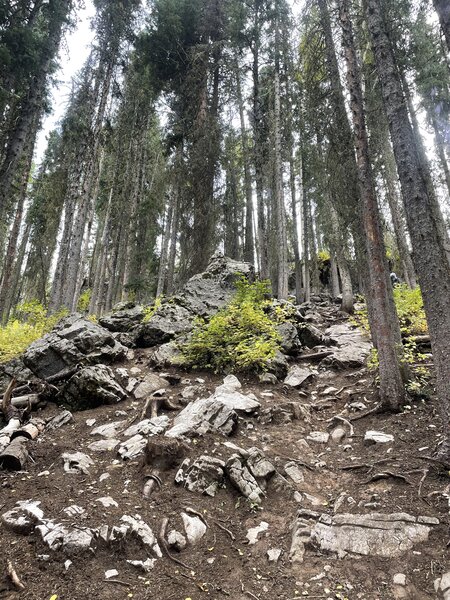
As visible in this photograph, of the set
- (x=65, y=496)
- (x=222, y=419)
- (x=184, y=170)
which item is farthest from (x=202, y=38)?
(x=65, y=496)

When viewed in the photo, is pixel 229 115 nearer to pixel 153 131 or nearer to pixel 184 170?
pixel 184 170

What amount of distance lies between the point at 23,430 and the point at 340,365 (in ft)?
22.2

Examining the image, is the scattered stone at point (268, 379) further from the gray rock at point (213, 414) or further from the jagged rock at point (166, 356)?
the jagged rock at point (166, 356)

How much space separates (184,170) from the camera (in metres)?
15.8

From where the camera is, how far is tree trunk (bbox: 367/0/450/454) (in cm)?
429

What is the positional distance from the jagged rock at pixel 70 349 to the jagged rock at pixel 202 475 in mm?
4258

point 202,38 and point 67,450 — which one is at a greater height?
point 202,38

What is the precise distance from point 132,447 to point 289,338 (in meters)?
5.28

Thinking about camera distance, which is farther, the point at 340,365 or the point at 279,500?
the point at 340,365

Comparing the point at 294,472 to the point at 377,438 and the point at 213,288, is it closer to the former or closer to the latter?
the point at 377,438

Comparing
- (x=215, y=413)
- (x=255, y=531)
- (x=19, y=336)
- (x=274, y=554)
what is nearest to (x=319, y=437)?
(x=215, y=413)

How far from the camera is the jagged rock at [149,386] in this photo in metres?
7.10

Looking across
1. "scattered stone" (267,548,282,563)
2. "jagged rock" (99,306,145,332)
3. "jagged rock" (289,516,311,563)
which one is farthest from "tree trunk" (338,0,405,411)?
"jagged rock" (99,306,145,332)

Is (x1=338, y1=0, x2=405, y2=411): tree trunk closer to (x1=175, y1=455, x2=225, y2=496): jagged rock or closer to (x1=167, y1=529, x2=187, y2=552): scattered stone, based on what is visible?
(x1=175, y1=455, x2=225, y2=496): jagged rock
